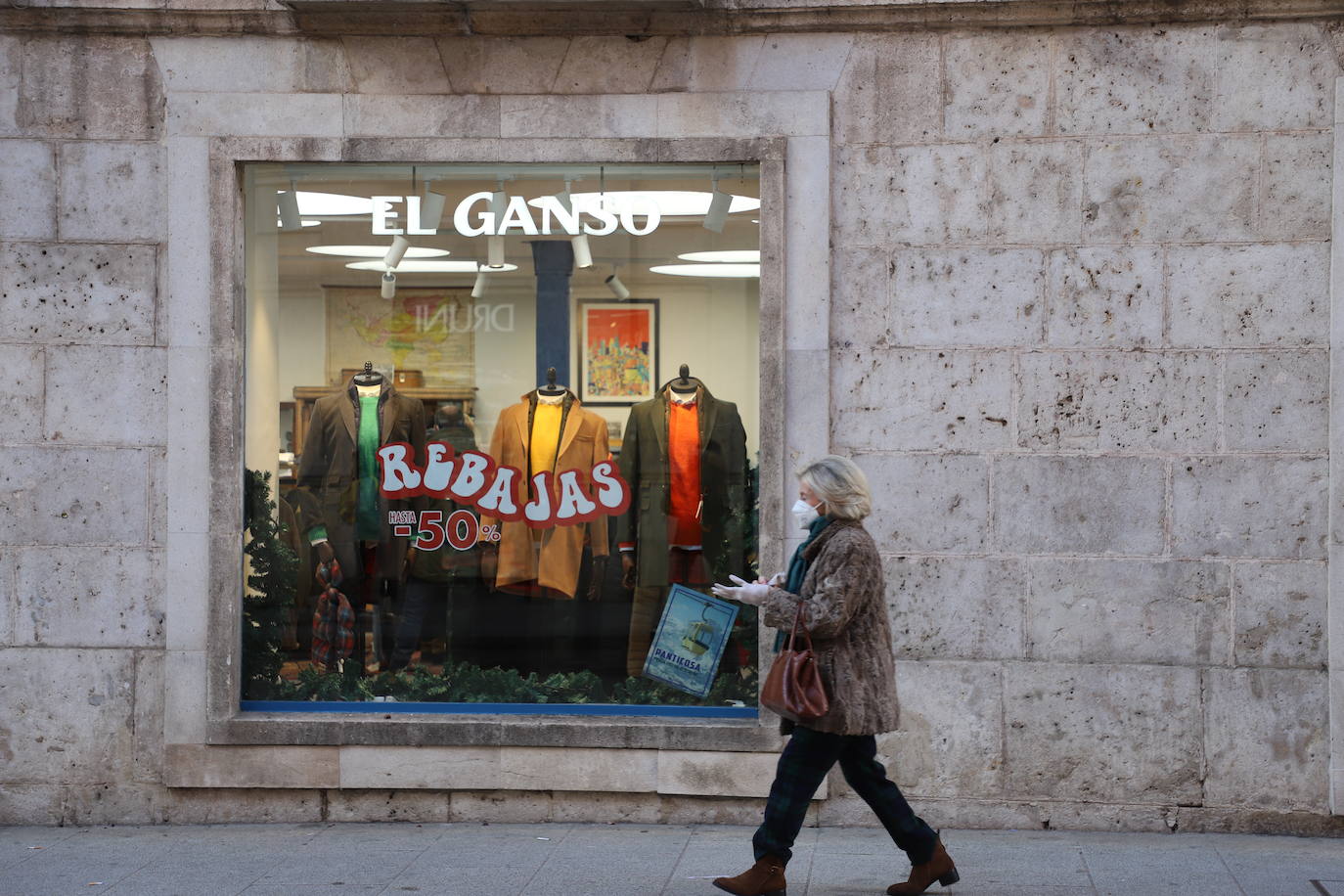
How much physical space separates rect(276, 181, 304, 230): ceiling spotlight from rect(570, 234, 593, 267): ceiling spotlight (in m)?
1.38

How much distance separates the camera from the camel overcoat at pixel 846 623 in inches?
214

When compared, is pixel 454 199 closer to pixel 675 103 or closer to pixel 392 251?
pixel 392 251

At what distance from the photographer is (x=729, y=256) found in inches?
294

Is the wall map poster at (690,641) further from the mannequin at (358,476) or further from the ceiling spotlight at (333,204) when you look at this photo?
the ceiling spotlight at (333,204)

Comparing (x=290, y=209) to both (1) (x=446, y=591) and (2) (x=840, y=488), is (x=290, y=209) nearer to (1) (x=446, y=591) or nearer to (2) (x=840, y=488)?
(1) (x=446, y=591)

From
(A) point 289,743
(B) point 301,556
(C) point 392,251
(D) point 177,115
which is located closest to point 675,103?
(C) point 392,251

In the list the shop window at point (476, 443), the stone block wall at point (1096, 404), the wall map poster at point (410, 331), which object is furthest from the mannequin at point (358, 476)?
the stone block wall at point (1096, 404)

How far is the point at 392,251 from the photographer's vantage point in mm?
7648

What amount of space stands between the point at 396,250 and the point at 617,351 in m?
1.23

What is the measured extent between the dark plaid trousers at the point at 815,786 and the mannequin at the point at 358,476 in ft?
9.10

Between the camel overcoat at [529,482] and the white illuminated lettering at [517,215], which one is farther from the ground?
the white illuminated lettering at [517,215]

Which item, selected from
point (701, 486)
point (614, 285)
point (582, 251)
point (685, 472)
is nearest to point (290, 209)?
point (582, 251)

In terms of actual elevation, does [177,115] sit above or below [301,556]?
above

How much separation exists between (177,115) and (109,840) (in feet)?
11.3
